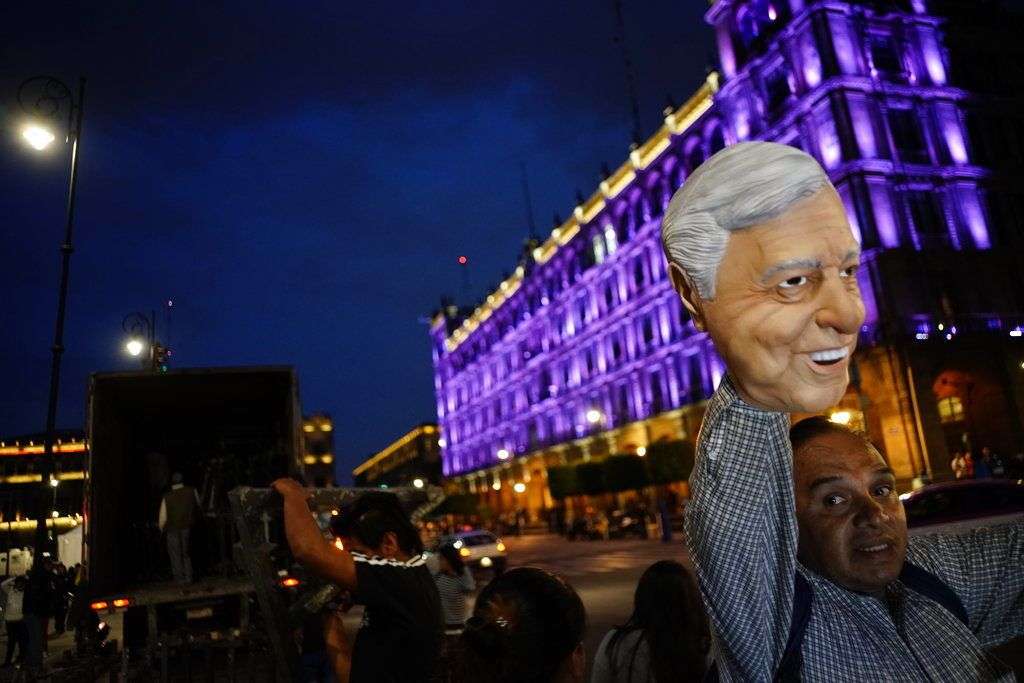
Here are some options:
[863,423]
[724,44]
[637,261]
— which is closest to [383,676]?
[863,423]

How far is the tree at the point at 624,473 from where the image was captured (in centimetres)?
3334

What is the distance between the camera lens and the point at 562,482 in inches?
1574

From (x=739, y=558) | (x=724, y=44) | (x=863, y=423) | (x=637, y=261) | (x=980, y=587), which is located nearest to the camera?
(x=739, y=558)

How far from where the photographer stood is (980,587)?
1737mm

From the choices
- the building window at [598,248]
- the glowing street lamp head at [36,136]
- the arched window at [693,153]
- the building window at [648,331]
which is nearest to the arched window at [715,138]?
the arched window at [693,153]

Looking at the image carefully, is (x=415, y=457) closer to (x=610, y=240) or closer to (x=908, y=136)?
(x=610, y=240)

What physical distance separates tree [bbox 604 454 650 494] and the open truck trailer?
974 inches

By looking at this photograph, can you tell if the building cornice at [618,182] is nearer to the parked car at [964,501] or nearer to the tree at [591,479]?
the tree at [591,479]

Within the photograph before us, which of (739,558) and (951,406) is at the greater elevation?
(951,406)

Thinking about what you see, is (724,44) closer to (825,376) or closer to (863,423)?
(863,423)

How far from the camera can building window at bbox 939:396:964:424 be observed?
2648cm

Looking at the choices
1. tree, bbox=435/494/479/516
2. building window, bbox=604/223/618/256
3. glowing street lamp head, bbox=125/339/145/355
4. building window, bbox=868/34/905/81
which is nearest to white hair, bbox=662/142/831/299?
glowing street lamp head, bbox=125/339/145/355

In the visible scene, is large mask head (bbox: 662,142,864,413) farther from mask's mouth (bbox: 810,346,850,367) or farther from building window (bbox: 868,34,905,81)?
building window (bbox: 868,34,905,81)

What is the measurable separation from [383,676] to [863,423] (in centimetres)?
2489
